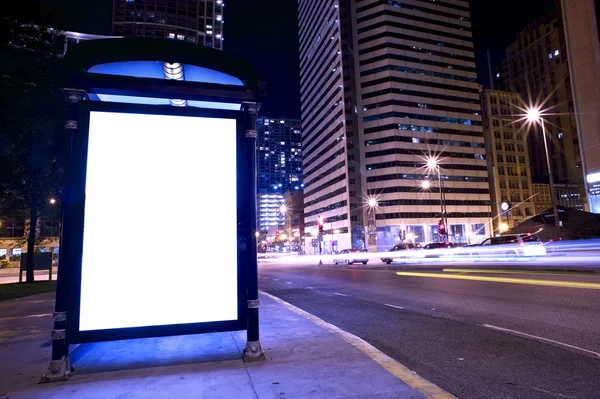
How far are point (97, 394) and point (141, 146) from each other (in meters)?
3.05

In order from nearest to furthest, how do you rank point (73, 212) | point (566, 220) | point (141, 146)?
point (73, 212) < point (141, 146) < point (566, 220)

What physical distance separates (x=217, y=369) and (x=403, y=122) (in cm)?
9428

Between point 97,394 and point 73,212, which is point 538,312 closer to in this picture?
point 97,394

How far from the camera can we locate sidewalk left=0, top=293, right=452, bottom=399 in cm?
380

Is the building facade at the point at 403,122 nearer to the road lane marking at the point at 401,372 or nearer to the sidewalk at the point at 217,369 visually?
the road lane marking at the point at 401,372

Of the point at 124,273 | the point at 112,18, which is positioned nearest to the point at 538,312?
the point at 124,273

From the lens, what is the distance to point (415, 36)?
96938 mm

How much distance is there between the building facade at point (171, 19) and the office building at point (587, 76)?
91016mm

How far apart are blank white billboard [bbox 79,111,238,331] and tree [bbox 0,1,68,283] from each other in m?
8.75

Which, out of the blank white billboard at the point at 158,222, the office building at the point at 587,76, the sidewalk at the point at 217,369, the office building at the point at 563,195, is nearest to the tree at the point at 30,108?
the blank white billboard at the point at 158,222

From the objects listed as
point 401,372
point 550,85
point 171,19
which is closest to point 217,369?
point 401,372

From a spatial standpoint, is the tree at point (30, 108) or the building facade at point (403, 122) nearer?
the tree at point (30, 108)

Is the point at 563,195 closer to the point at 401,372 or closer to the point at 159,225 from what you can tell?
the point at 401,372

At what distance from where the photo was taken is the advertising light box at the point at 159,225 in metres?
4.62
